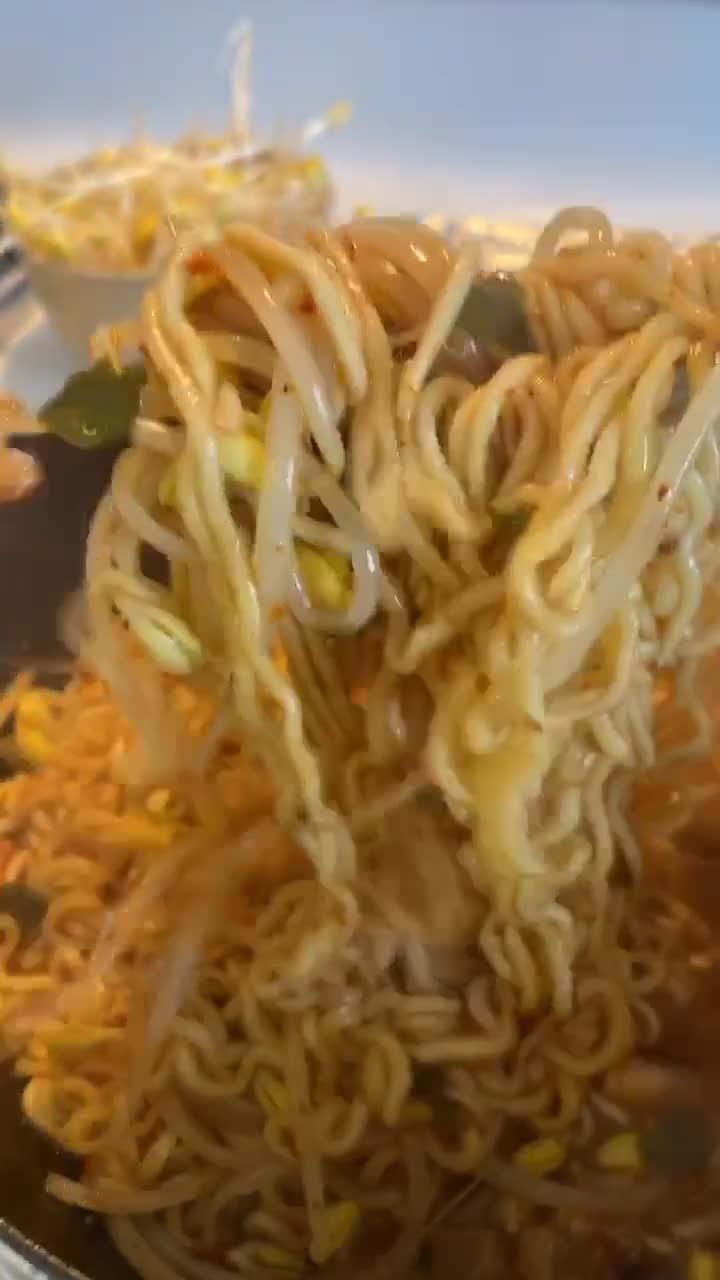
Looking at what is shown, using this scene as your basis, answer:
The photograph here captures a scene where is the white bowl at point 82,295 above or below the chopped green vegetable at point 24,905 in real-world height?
above

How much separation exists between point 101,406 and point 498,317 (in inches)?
9.9

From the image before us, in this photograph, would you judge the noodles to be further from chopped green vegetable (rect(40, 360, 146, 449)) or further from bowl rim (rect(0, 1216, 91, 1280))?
bowl rim (rect(0, 1216, 91, 1280))

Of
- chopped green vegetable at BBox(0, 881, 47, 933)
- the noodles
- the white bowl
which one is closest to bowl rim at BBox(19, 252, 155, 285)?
the white bowl

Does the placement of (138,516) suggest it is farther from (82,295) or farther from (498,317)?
(82,295)

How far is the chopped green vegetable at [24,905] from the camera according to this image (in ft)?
3.47

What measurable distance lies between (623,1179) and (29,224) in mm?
1120

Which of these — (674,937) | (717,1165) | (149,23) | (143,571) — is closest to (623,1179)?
(717,1165)

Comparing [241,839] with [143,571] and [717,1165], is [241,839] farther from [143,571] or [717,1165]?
[717,1165]

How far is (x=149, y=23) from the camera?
171 centimetres

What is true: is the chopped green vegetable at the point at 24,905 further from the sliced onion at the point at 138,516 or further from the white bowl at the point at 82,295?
the white bowl at the point at 82,295

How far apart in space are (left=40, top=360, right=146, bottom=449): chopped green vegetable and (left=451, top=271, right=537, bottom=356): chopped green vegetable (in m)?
0.19

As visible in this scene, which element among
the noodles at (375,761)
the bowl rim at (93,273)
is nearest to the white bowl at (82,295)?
the bowl rim at (93,273)

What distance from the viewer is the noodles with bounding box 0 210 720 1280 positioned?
691mm

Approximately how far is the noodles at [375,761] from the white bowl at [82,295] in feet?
1.66
